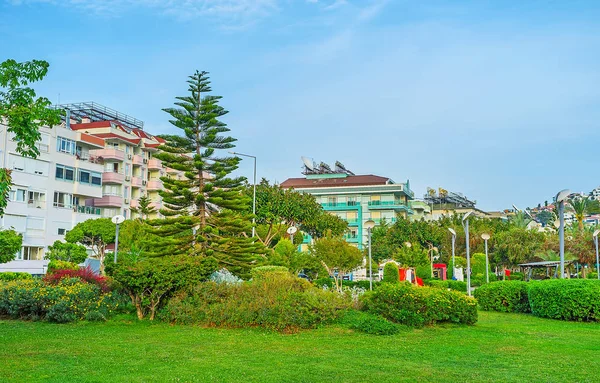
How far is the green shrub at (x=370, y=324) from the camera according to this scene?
13.6 metres

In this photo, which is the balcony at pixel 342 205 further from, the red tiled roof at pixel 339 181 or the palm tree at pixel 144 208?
the palm tree at pixel 144 208

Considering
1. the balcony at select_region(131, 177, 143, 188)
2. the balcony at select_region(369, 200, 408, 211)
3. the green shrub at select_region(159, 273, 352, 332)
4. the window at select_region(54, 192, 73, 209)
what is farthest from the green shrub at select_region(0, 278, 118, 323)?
the balcony at select_region(369, 200, 408, 211)

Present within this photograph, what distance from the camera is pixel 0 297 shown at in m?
17.0

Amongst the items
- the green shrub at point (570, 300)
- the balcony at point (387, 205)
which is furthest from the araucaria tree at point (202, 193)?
the balcony at point (387, 205)

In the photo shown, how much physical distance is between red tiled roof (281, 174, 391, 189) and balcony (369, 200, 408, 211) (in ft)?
9.49

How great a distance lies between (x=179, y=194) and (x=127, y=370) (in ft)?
50.7

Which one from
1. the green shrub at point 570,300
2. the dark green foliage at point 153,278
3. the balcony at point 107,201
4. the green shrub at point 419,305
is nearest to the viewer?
the green shrub at point 419,305

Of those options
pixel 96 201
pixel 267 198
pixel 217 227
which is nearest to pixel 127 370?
pixel 217 227

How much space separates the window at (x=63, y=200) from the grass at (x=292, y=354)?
113 feet

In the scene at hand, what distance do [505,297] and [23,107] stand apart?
17067mm

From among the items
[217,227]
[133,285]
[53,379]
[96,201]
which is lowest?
[53,379]

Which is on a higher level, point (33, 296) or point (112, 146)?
point (112, 146)

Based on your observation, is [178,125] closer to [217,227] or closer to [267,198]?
[217,227]

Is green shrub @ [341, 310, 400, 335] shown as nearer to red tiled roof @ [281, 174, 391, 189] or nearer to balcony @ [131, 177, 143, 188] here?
balcony @ [131, 177, 143, 188]
